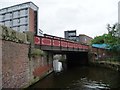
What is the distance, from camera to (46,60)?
19.7 m

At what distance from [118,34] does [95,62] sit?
7056 mm

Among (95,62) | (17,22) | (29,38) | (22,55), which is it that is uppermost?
(17,22)

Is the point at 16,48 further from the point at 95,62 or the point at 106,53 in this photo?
the point at 106,53

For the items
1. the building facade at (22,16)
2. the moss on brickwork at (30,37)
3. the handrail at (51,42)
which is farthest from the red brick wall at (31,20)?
the moss on brickwork at (30,37)

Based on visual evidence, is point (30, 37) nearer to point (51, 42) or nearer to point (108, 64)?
point (51, 42)

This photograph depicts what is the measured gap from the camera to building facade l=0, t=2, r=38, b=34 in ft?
175

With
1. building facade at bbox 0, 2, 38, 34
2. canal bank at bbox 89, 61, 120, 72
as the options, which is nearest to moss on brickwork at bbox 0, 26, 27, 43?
canal bank at bbox 89, 61, 120, 72

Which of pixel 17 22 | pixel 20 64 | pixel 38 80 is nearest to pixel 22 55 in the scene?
pixel 20 64

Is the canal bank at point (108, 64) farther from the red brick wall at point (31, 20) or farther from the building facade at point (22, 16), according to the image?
the red brick wall at point (31, 20)

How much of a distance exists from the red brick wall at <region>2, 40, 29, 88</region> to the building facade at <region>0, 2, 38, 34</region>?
129ft

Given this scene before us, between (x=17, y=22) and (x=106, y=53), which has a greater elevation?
(x=17, y=22)

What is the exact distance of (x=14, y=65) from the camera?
36.3 ft

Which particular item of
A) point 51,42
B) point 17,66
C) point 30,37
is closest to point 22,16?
point 51,42

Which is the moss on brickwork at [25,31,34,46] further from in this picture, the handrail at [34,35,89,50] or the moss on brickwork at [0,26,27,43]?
the moss on brickwork at [0,26,27,43]
